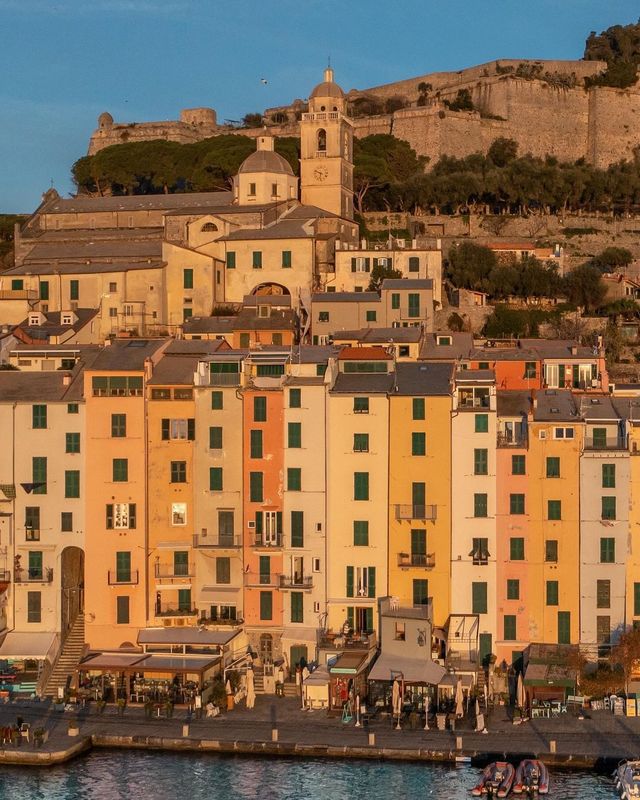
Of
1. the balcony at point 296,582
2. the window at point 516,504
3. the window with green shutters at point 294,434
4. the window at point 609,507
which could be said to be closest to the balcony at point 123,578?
the balcony at point 296,582

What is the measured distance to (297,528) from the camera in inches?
2137

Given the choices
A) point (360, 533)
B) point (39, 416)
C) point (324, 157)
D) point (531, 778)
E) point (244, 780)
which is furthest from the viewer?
point (324, 157)

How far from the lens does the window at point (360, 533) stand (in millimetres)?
53969

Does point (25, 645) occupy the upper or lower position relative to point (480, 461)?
lower

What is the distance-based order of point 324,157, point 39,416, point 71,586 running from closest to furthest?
point 39,416
point 71,586
point 324,157

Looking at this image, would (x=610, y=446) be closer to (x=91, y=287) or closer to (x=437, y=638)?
(x=437, y=638)

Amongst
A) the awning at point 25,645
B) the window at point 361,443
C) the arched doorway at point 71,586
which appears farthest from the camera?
the arched doorway at point 71,586

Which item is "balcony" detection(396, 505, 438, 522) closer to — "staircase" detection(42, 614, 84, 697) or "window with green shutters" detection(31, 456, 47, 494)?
"staircase" detection(42, 614, 84, 697)

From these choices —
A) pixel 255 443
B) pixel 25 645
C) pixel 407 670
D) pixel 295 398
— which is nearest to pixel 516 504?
pixel 407 670

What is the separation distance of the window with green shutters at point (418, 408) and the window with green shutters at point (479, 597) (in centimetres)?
551

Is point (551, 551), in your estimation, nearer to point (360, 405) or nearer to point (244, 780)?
point (360, 405)

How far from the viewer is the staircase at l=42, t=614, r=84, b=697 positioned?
5266 centimetres

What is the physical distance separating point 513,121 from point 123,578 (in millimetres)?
61159

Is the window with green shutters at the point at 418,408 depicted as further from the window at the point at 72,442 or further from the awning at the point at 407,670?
the window at the point at 72,442
